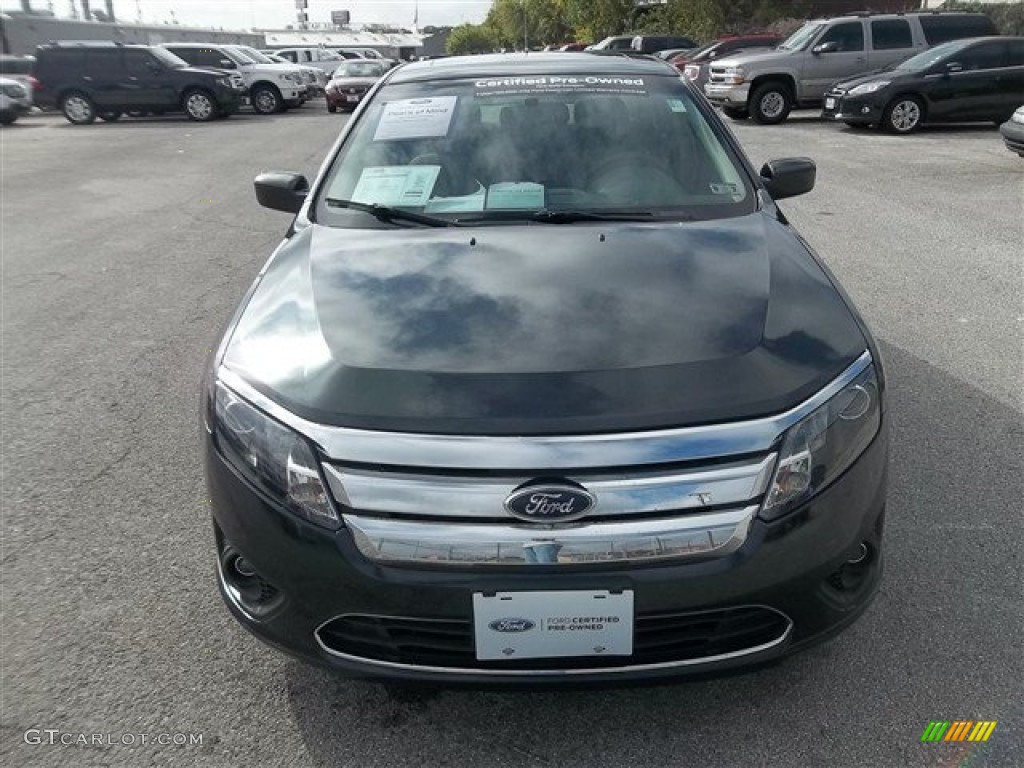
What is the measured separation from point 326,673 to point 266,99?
24385mm

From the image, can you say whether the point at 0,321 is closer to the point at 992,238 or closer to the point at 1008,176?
the point at 992,238

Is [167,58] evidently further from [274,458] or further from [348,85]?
[274,458]

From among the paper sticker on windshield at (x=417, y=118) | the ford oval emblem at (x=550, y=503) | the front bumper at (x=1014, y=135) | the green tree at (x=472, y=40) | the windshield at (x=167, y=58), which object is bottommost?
the green tree at (x=472, y=40)

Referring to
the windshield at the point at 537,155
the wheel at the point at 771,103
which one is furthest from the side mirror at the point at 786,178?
the wheel at the point at 771,103

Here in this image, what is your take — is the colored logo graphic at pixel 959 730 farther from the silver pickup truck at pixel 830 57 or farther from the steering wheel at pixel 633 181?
the silver pickup truck at pixel 830 57

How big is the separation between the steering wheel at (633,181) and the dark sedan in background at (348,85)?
2149 cm

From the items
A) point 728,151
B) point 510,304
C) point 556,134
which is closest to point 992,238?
point 728,151

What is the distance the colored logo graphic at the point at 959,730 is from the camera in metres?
2.16

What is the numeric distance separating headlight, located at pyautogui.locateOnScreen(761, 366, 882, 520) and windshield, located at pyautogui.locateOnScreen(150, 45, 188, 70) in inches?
914

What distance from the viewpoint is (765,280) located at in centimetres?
248

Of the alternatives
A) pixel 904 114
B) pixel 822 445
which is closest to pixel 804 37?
pixel 904 114

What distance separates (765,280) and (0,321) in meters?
5.26

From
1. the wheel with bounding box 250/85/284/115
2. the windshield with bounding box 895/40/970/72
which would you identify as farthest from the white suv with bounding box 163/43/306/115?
the windshield with bounding box 895/40/970/72

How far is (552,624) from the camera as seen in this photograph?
1890mm
